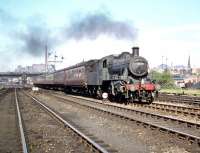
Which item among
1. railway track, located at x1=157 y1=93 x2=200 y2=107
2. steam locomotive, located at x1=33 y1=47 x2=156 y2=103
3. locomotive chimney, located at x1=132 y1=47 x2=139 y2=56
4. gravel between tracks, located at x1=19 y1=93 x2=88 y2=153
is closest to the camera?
gravel between tracks, located at x1=19 y1=93 x2=88 y2=153

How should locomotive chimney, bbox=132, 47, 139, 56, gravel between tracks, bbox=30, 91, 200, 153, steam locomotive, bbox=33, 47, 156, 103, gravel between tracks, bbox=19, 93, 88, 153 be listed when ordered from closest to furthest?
gravel between tracks, bbox=30, 91, 200, 153 < gravel between tracks, bbox=19, 93, 88, 153 < steam locomotive, bbox=33, 47, 156, 103 < locomotive chimney, bbox=132, 47, 139, 56

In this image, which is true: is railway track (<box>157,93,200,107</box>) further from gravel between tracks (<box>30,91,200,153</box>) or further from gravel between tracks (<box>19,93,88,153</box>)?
gravel between tracks (<box>19,93,88,153</box>)

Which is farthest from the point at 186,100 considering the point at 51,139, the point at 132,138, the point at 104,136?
the point at 51,139

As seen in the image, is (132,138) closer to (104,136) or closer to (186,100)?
(104,136)

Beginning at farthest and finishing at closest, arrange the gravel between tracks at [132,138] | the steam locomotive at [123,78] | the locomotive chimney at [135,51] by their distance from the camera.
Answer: the locomotive chimney at [135,51] → the steam locomotive at [123,78] → the gravel between tracks at [132,138]

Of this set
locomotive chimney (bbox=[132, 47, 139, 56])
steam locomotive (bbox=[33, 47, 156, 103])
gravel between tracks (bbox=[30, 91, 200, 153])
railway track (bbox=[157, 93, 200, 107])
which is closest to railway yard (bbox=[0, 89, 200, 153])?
gravel between tracks (bbox=[30, 91, 200, 153])

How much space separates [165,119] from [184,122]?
1860mm

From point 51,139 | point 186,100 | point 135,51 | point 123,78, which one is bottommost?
point 51,139

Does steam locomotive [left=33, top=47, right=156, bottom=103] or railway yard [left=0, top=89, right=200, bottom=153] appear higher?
steam locomotive [left=33, top=47, right=156, bottom=103]

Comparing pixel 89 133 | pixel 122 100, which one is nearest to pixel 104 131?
pixel 89 133

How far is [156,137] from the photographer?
1249 cm

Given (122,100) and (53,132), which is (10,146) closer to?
(53,132)

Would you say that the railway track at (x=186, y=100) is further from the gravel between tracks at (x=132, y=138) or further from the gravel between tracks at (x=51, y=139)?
the gravel between tracks at (x=51, y=139)

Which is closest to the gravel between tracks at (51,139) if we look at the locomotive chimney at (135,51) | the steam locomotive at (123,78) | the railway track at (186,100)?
the steam locomotive at (123,78)
